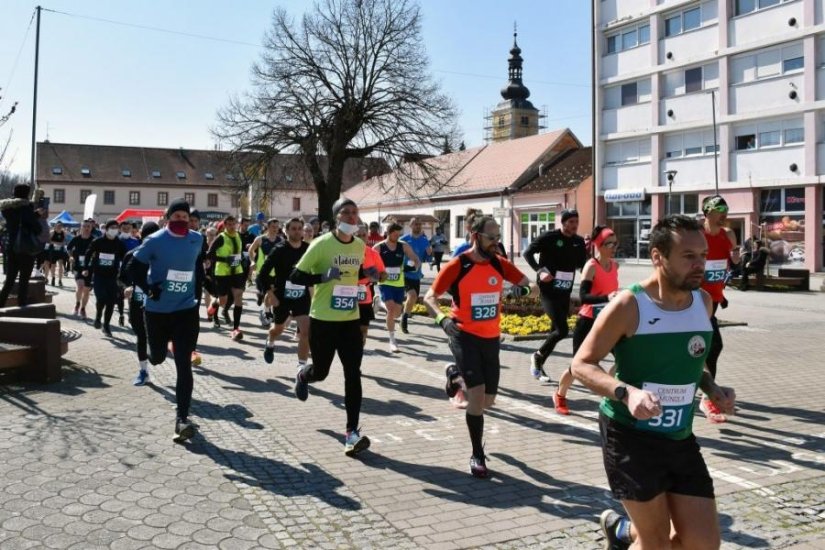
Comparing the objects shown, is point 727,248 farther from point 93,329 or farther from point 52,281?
point 52,281

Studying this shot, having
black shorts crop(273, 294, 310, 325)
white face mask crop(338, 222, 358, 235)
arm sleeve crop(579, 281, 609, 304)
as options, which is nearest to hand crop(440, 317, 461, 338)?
→ white face mask crop(338, 222, 358, 235)

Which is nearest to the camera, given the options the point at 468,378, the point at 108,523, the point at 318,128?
the point at 108,523

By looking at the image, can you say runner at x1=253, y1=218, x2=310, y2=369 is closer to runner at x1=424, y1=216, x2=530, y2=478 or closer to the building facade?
runner at x1=424, y1=216, x2=530, y2=478

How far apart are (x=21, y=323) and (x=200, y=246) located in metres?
2.74

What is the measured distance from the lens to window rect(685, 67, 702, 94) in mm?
37188

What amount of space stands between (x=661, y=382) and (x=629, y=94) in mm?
40649

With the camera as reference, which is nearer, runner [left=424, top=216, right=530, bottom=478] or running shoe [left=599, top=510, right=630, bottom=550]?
running shoe [left=599, top=510, right=630, bottom=550]

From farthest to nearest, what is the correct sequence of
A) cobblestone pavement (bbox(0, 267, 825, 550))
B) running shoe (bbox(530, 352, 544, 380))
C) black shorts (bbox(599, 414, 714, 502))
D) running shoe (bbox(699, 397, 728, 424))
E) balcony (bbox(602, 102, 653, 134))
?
1. balcony (bbox(602, 102, 653, 134))
2. running shoe (bbox(530, 352, 544, 380))
3. running shoe (bbox(699, 397, 728, 424))
4. cobblestone pavement (bbox(0, 267, 825, 550))
5. black shorts (bbox(599, 414, 714, 502))

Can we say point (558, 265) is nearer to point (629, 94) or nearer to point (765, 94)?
point (765, 94)

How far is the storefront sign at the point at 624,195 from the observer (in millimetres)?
39469

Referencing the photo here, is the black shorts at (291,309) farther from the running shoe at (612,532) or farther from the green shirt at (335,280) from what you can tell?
the running shoe at (612,532)

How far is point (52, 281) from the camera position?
25.7 m

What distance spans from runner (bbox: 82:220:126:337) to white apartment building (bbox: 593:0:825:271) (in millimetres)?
28494

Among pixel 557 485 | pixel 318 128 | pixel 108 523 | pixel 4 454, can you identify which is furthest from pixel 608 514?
pixel 318 128
